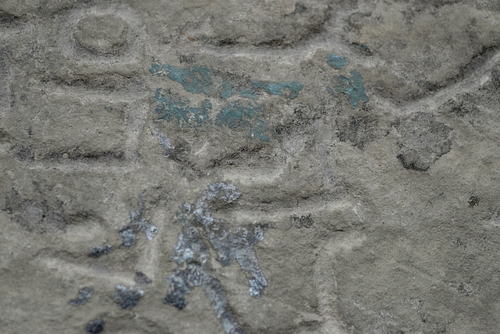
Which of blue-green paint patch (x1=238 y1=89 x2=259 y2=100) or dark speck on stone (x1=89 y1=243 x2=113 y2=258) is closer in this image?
dark speck on stone (x1=89 y1=243 x2=113 y2=258)

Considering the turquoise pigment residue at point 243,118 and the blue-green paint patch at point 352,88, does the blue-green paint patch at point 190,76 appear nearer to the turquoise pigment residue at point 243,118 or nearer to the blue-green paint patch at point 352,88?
the turquoise pigment residue at point 243,118

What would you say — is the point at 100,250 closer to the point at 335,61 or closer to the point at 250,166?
the point at 250,166

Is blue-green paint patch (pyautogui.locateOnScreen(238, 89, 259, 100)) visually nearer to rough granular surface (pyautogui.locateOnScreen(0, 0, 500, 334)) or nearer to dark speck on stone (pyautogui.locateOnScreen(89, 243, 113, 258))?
rough granular surface (pyautogui.locateOnScreen(0, 0, 500, 334))

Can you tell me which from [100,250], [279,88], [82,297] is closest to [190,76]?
[279,88]

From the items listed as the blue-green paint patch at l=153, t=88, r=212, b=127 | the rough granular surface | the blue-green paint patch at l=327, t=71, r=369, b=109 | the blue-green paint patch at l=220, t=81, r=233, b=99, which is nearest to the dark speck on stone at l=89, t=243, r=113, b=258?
the rough granular surface

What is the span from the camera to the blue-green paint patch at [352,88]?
1530 mm

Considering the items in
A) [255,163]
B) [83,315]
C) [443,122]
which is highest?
[443,122]

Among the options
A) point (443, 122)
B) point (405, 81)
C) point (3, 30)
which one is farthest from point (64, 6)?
point (443, 122)

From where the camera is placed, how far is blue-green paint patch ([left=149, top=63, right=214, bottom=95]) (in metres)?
1.51

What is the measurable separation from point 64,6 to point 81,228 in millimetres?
517

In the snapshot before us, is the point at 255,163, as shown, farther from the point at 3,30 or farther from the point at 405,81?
the point at 3,30

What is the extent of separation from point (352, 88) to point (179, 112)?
41cm

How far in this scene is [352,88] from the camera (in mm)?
1533

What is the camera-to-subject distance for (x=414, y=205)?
1497 millimetres
